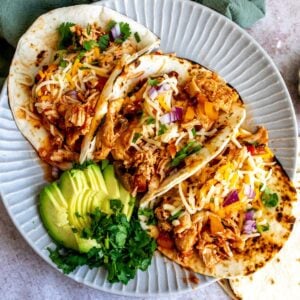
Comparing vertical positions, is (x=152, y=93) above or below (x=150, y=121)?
above

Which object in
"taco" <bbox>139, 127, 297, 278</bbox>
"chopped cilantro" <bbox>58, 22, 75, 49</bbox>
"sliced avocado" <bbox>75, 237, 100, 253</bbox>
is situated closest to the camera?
"sliced avocado" <bbox>75, 237, 100, 253</bbox>

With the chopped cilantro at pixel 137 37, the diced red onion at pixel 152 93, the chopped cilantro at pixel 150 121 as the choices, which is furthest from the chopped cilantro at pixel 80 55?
the chopped cilantro at pixel 150 121

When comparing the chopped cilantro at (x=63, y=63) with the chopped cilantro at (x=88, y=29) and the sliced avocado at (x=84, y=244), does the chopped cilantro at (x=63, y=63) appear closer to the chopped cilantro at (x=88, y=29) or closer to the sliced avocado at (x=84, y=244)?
the chopped cilantro at (x=88, y=29)

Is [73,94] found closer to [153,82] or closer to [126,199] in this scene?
[153,82]

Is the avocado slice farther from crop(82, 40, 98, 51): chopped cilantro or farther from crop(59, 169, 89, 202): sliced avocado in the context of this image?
crop(82, 40, 98, 51): chopped cilantro

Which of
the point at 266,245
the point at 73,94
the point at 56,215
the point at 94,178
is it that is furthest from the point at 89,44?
the point at 266,245

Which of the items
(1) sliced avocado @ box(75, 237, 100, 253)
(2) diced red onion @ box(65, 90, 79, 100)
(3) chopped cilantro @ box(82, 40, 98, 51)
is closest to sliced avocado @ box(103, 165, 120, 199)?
(1) sliced avocado @ box(75, 237, 100, 253)

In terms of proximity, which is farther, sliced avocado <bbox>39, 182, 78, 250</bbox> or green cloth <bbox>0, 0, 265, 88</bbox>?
green cloth <bbox>0, 0, 265, 88</bbox>

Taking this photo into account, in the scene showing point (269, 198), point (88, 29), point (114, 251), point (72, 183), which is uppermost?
point (88, 29)
